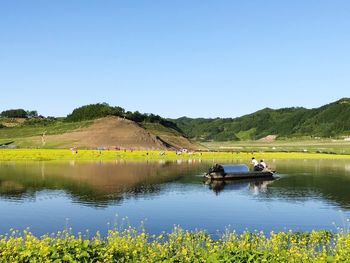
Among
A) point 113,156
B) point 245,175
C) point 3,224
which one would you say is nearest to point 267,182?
point 245,175

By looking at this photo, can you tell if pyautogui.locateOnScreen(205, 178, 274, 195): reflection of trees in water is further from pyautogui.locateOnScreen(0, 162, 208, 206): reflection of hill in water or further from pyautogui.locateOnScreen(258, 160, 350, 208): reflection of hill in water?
pyautogui.locateOnScreen(0, 162, 208, 206): reflection of hill in water

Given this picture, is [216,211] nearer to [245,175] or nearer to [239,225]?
[239,225]

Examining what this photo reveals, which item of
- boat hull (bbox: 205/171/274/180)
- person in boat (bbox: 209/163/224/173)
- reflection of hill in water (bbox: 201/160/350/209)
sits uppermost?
person in boat (bbox: 209/163/224/173)

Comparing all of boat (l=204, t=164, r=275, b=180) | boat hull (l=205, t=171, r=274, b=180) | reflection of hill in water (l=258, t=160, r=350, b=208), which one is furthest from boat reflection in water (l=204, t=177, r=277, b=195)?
reflection of hill in water (l=258, t=160, r=350, b=208)

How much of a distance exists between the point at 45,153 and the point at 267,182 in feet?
274

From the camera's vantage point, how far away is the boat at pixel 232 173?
78.1 metres

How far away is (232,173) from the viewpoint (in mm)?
81312

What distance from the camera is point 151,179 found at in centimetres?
7306

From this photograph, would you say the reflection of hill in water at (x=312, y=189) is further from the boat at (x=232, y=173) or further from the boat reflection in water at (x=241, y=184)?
the boat at (x=232, y=173)

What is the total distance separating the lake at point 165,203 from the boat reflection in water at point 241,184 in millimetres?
158

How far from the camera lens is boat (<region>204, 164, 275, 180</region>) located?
7812 cm

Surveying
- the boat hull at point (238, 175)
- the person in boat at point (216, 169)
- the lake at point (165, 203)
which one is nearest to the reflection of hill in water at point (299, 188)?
the lake at point (165, 203)

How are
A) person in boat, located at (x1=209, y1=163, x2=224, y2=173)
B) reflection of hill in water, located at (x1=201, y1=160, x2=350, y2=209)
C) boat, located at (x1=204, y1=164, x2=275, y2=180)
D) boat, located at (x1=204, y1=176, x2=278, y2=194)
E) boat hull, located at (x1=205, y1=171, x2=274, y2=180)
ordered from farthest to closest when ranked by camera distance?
person in boat, located at (x1=209, y1=163, x2=224, y2=173) → boat, located at (x1=204, y1=164, x2=275, y2=180) → boat hull, located at (x1=205, y1=171, x2=274, y2=180) → boat, located at (x1=204, y1=176, x2=278, y2=194) → reflection of hill in water, located at (x1=201, y1=160, x2=350, y2=209)

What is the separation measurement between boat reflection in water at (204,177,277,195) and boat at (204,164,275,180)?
1.21 metres
